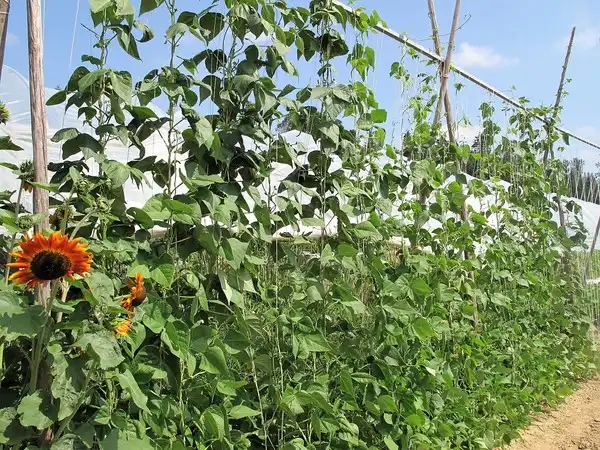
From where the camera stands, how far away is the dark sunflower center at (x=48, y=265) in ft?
3.67

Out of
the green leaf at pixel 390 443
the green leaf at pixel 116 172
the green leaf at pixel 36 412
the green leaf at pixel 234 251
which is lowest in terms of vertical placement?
the green leaf at pixel 390 443

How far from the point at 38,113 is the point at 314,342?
0.97m

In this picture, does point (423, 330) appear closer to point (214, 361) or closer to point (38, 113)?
point (214, 361)

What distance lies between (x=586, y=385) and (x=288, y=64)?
392cm

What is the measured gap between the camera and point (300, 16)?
191cm

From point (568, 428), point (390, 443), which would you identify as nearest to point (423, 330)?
point (390, 443)

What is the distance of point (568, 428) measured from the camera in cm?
371

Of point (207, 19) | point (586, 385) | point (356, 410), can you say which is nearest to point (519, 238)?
point (586, 385)

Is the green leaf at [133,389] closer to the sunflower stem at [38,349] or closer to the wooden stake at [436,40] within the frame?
the sunflower stem at [38,349]

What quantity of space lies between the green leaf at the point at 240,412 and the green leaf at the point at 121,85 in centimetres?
83

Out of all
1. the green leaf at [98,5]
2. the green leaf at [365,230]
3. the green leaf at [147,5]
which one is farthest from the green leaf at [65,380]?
the green leaf at [365,230]

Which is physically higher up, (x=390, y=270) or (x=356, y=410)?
(x=390, y=270)

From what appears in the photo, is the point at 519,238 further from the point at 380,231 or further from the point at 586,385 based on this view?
the point at 380,231

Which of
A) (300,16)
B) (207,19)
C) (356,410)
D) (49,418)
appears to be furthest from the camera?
(356,410)
